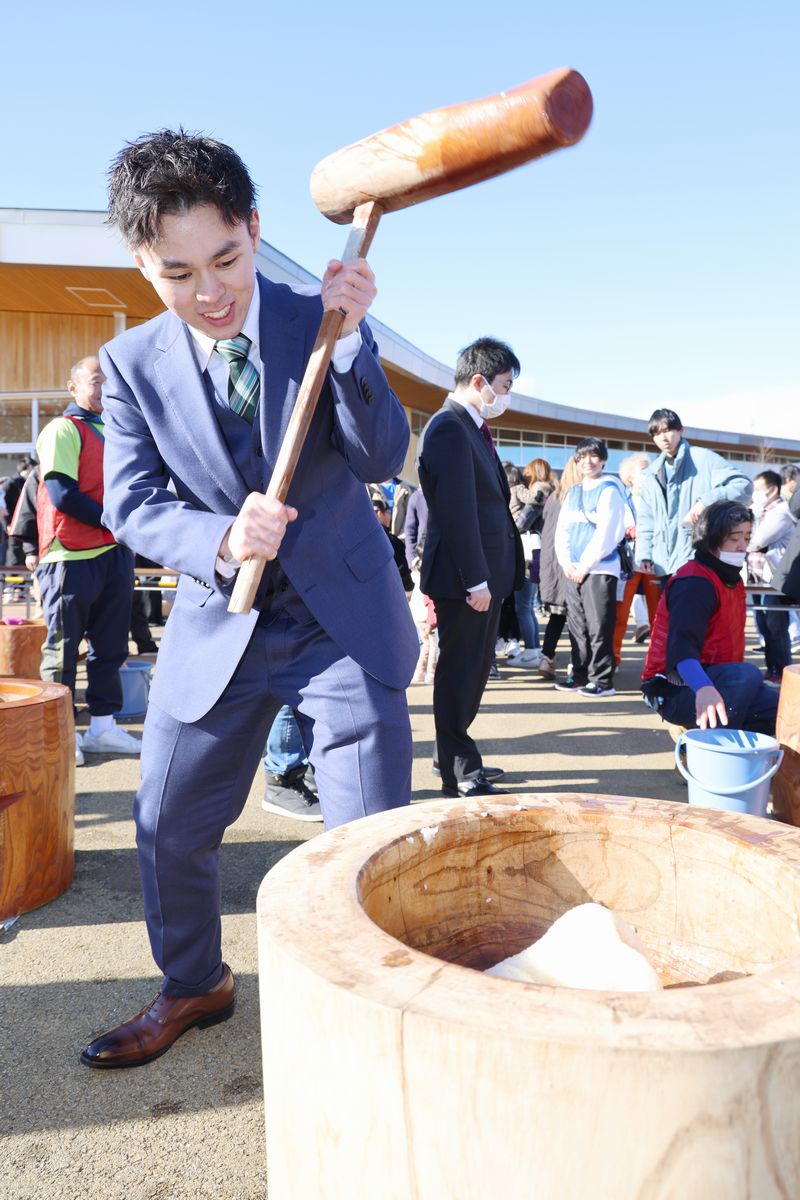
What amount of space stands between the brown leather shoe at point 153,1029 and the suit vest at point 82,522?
299 centimetres

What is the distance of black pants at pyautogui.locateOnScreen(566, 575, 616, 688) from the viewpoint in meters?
6.74

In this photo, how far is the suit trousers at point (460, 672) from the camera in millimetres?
4082

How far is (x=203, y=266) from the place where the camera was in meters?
1.68

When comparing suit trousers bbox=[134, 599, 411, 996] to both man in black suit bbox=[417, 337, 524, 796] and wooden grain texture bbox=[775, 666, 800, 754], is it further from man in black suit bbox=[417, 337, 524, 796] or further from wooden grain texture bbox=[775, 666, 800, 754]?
wooden grain texture bbox=[775, 666, 800, 754]

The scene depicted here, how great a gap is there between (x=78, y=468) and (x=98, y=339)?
11.3m

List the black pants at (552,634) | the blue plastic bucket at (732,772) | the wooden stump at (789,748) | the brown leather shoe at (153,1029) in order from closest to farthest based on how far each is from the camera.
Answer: the brown leather shoe at (153,1029), the blue plastic bucket at (732,772), the wooden stump at (789,748), the black pants at (552,634)

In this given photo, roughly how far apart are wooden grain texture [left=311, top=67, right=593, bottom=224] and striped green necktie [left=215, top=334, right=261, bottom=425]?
322mm

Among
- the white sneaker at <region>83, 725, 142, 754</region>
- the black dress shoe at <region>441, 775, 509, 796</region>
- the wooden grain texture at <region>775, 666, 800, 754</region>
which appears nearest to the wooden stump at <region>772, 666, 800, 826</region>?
the wooden grain texture at <region>775, 666, 800, 754</region>

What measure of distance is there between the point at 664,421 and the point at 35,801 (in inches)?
178

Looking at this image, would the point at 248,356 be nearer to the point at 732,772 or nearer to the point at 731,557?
the point at 732,772

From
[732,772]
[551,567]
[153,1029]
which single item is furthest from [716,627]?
[551,567]

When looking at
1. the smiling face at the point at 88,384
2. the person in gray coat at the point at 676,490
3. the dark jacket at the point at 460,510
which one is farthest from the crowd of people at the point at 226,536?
the person in gray coat at the point at 676,490

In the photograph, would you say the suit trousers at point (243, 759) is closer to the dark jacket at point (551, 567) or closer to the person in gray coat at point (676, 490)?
the person in gray coat at point (676, 490)

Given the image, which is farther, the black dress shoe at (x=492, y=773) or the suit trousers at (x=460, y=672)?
the black dress shoe at (x=492, y=773)
